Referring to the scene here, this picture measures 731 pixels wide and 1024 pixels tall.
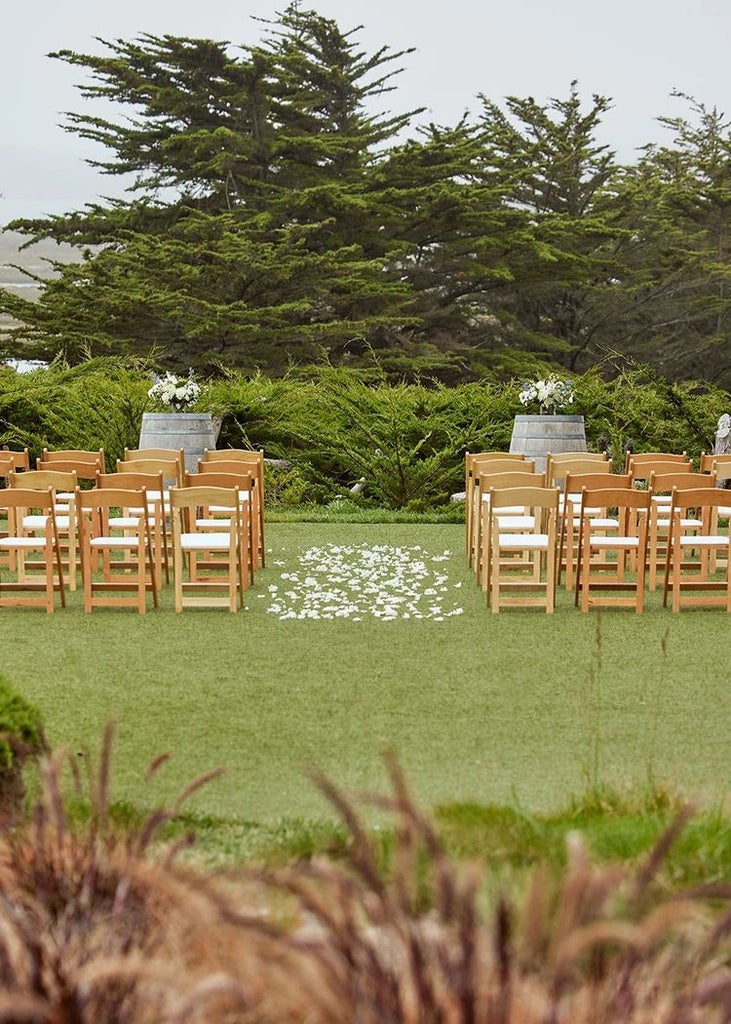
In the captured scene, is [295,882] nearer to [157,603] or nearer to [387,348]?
[157,603]

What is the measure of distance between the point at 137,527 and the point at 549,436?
6.40 m

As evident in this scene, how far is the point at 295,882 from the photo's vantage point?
1824 millimetres

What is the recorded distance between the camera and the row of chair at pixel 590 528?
8570 millimetres

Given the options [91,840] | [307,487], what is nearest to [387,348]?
[307,487]

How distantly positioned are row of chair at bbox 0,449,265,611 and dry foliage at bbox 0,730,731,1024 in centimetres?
599

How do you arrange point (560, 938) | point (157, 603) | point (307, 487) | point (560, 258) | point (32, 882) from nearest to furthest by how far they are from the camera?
point (560, 938), point (32, 882), point (157, 603), point (307, 487), point (560, 258)

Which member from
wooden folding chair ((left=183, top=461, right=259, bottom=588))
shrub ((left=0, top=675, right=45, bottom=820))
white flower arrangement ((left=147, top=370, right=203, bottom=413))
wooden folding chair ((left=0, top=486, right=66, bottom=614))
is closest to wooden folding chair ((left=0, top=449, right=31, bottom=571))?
wooden folding chair ((left=0, top=486, right=66, bottom=614))

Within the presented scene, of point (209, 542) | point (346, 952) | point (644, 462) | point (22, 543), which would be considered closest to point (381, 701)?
point (209, 542)

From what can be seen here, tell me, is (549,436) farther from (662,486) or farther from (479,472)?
(662,486)

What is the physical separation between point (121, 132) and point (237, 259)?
5.72m

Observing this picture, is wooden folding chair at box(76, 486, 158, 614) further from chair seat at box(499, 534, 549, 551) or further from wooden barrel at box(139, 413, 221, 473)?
wooden barrel at box(139, 413, 221, 473)

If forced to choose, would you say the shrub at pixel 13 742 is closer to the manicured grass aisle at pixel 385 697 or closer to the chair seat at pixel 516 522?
the manicured grass aisle at pixel 385 697

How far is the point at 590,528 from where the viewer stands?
29.7 feet

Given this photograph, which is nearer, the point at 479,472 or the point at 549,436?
the point at 479,472
